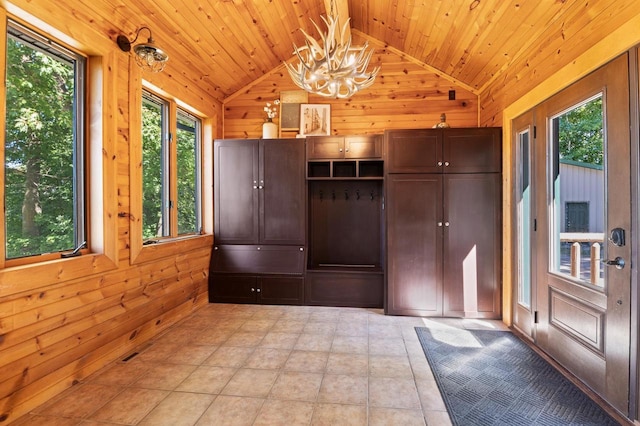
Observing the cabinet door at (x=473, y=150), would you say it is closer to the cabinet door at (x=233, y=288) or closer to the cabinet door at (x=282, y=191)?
the cabinet door at (x=282, y=191)

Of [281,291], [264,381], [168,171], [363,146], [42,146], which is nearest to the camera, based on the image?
[42,146]

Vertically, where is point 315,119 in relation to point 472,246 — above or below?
above

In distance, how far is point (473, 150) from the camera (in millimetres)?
3371

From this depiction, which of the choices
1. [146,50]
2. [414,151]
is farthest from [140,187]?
[414,151]

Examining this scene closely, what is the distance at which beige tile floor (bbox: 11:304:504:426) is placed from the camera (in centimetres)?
179

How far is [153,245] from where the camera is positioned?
2.90 m

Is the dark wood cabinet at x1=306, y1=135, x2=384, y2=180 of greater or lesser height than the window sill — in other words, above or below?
above

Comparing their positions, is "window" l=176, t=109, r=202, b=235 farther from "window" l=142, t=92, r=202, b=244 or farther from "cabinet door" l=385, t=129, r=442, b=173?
"cabinet door" l=385, t=129, r=442, b=173

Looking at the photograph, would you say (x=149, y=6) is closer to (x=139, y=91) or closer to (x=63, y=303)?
(x=139, y=91)

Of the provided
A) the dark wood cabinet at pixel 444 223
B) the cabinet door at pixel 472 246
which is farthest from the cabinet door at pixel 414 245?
the cabinet door at pixel 472 246

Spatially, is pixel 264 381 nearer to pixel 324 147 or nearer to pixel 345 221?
pixel 345 221

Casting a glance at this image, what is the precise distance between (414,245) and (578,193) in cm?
158

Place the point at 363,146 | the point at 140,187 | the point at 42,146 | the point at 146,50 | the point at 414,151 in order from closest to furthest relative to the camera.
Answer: the point at 42,146, the point at 146,50, the point at 140,187, the point at 414,151, the point at 363,146

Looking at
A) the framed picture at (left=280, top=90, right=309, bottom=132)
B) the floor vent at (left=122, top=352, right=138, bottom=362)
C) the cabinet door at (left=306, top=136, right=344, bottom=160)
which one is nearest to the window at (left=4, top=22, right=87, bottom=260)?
the floor vent at (left=122, top=352, right=138, bottom=362)
